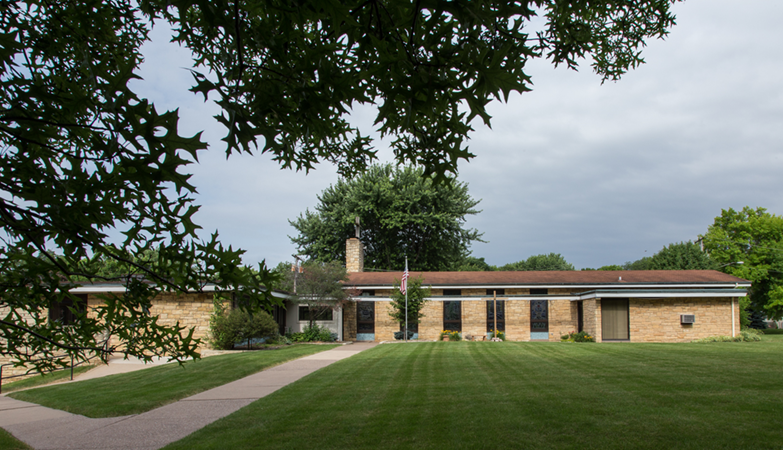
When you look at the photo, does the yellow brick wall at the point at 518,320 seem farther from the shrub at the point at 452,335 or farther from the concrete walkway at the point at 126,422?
the concrete walkway at the point at 126,422

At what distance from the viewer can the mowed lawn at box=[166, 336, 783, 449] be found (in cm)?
529

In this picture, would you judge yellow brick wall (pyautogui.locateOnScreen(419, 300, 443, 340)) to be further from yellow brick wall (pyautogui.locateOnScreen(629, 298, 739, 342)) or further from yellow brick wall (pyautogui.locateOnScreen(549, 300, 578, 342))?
yellow brick wall (pyautogui.locateOnScreen(629, 298, 739, 342))

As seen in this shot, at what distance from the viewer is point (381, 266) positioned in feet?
125

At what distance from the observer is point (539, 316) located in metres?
24.9

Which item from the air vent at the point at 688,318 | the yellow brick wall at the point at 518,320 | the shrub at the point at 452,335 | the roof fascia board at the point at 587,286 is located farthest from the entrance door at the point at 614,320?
the shrub at the point at 452,335

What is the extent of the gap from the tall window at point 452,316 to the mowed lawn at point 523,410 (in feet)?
46.9

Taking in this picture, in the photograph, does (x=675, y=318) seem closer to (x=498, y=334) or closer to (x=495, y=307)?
(x=498, y=334)

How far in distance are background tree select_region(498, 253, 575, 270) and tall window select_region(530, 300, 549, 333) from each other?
42522mm

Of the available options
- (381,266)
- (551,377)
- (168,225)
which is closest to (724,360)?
(551,377)

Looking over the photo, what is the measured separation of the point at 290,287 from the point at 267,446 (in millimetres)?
20163

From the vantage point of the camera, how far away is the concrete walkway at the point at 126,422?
589cm

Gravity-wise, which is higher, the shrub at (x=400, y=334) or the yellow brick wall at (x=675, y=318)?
the yellow brick wall at (x=675, y=318)

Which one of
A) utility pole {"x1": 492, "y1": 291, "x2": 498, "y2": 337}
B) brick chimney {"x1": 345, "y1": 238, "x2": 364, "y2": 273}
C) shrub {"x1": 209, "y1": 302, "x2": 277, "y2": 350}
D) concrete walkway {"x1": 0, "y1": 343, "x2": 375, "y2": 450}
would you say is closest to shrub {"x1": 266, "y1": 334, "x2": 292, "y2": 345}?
shrub {"x1": 209, "y1": 302, "x2": 277, "y2": 350}

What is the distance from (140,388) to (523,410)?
7542 mm
